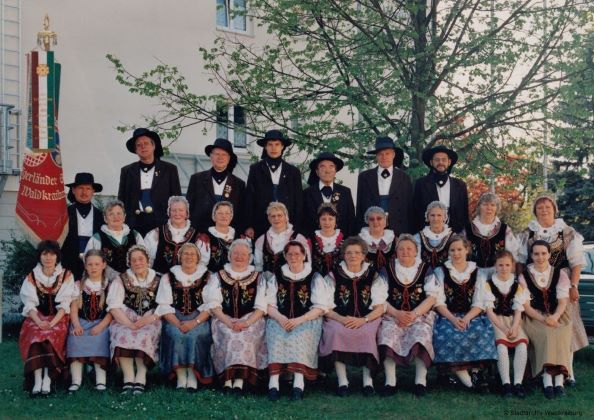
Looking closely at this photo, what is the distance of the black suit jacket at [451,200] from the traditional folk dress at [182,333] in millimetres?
2236

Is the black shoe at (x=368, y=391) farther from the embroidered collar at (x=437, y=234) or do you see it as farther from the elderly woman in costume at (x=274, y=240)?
the embroidered collar at (x=437, y=234)

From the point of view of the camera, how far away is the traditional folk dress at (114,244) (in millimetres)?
7316

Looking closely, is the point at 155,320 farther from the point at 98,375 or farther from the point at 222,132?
the point at 222,132

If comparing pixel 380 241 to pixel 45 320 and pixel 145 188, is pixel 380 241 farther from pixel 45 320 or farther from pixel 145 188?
pixel 45 320

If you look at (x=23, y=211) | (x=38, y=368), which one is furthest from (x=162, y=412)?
(x=23, y=211)

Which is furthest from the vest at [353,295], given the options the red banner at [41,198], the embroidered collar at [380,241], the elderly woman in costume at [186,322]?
the red banner at [41,198]

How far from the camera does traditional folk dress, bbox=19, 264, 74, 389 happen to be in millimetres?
6754

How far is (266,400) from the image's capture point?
259 inches

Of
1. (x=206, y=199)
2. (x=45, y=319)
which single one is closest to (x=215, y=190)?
(x=206, y=199)

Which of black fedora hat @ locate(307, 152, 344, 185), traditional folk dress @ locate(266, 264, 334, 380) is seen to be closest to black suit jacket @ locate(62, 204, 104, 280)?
traditional folk dress @ locate(266, 264, 334, 380)

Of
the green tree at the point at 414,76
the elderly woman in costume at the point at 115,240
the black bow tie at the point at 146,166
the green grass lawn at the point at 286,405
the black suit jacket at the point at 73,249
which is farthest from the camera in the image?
the green tree at the point at 414,76

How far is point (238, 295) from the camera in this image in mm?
7027

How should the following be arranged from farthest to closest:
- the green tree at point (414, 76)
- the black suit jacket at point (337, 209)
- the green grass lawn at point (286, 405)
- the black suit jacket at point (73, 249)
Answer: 1. the green tree at point (414, 76)
2. the black suit jacket at point (337, 209)
3. the black suit jacket at point (73, 249)
4. the green grass lawn at point (286, 405)

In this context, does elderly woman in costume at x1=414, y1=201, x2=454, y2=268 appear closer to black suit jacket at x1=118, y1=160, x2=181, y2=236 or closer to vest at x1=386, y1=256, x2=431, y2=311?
vest at x1=386, y1=256, x2=431, y2=311
